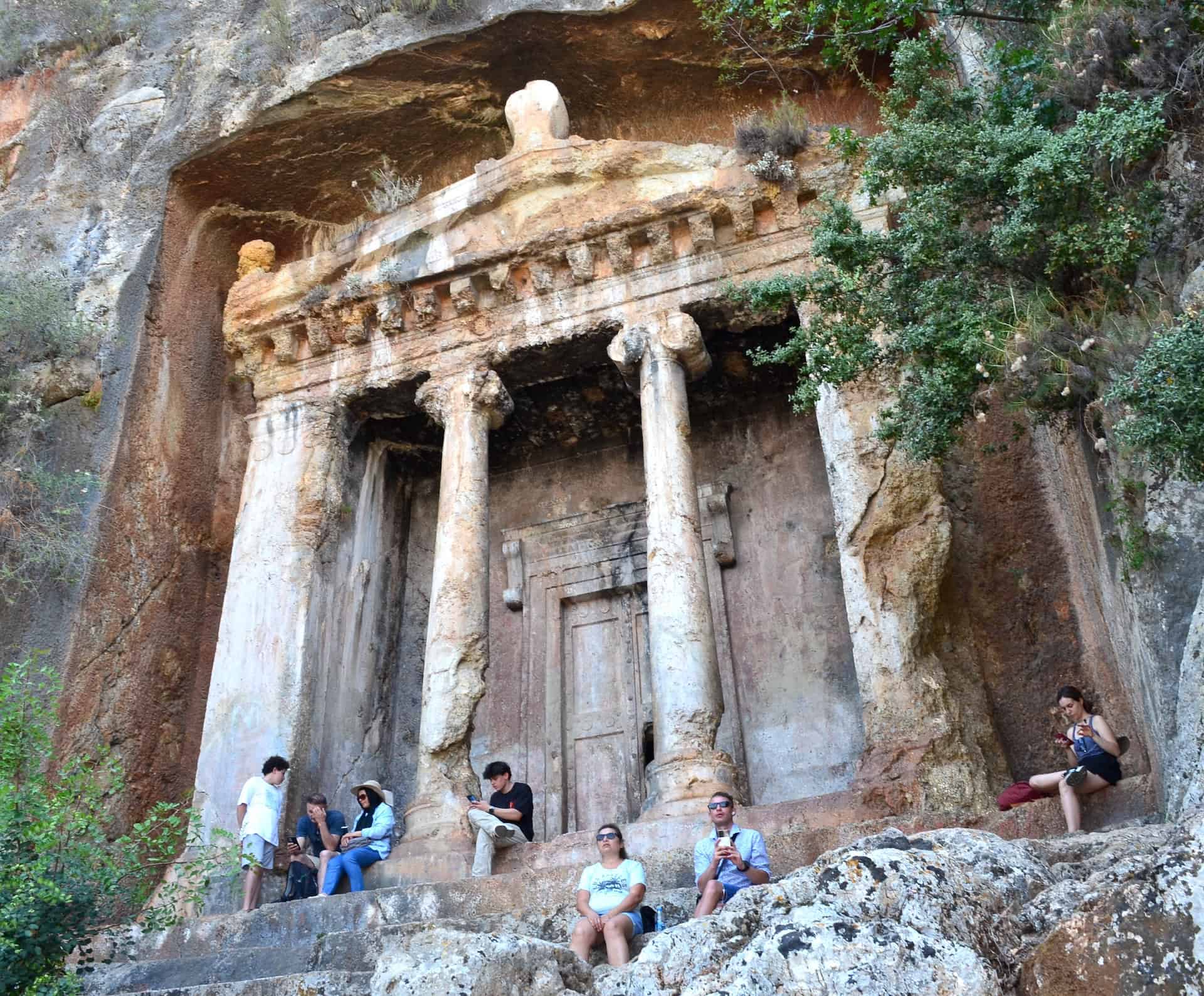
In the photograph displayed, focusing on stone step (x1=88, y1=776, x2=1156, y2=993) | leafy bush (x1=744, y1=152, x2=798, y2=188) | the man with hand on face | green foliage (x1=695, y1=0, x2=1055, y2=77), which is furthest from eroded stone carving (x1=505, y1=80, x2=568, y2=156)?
stone step (x1=88, y1=776, x2=1156, y2=993)

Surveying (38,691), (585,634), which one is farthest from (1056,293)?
(38,691)

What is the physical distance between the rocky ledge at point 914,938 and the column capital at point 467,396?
5992 millimetres

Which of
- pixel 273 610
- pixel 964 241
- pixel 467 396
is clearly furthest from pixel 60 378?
pixel 964 241

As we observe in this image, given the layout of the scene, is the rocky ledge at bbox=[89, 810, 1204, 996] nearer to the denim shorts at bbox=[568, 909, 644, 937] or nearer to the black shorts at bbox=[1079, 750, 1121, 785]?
the denim shorts at bbox=[568, 909, 644, 937]

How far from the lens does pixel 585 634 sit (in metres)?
10.9

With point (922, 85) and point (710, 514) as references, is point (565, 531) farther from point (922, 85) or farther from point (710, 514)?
point (922, 85)

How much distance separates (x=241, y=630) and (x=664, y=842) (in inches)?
160

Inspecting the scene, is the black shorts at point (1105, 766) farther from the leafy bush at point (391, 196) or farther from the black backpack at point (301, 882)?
the leafy bush at point (391, 196)

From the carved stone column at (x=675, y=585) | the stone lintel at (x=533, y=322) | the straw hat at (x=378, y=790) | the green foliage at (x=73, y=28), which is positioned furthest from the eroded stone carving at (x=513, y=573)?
the green foliage at (x=73, y=28)

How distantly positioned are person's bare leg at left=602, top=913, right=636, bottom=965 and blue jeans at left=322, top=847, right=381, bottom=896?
2.52 meters

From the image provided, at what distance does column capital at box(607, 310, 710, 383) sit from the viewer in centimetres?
949

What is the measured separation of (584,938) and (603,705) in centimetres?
506

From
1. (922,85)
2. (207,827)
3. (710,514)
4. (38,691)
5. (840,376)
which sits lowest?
(207,827)

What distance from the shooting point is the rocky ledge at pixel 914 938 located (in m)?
3.21
